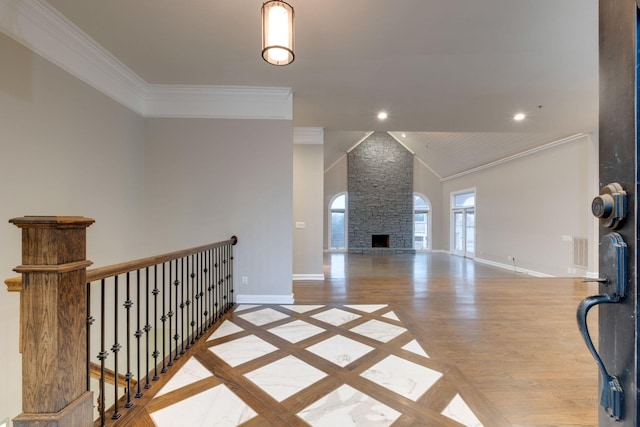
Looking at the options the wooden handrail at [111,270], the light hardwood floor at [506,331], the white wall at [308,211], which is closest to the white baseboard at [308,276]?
the white wall at [308,211]

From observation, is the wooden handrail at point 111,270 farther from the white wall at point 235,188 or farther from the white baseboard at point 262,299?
the white baseboard at point 262,299

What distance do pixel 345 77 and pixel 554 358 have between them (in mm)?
3343

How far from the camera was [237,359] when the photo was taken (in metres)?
2.32

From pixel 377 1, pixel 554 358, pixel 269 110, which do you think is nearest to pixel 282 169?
pixel 269 110

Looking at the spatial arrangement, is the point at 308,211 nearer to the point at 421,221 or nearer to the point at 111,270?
the point at 111,270

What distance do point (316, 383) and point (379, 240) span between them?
9.35m

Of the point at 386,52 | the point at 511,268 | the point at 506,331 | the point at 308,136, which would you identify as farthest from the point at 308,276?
the point at 511,268

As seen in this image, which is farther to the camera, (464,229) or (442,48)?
(464,229)

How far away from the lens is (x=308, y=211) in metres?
5.38

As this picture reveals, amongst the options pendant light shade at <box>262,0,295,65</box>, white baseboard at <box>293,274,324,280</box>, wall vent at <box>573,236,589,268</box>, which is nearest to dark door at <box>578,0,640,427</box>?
pendant light shade at <box>262,0,295,65</box>

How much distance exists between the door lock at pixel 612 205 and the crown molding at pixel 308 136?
4917mm

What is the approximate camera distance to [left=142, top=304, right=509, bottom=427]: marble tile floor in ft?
5.52

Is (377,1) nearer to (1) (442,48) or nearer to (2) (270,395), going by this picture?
(1) (442,48)

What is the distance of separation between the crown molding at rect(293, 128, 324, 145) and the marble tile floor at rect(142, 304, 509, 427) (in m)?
3.46
